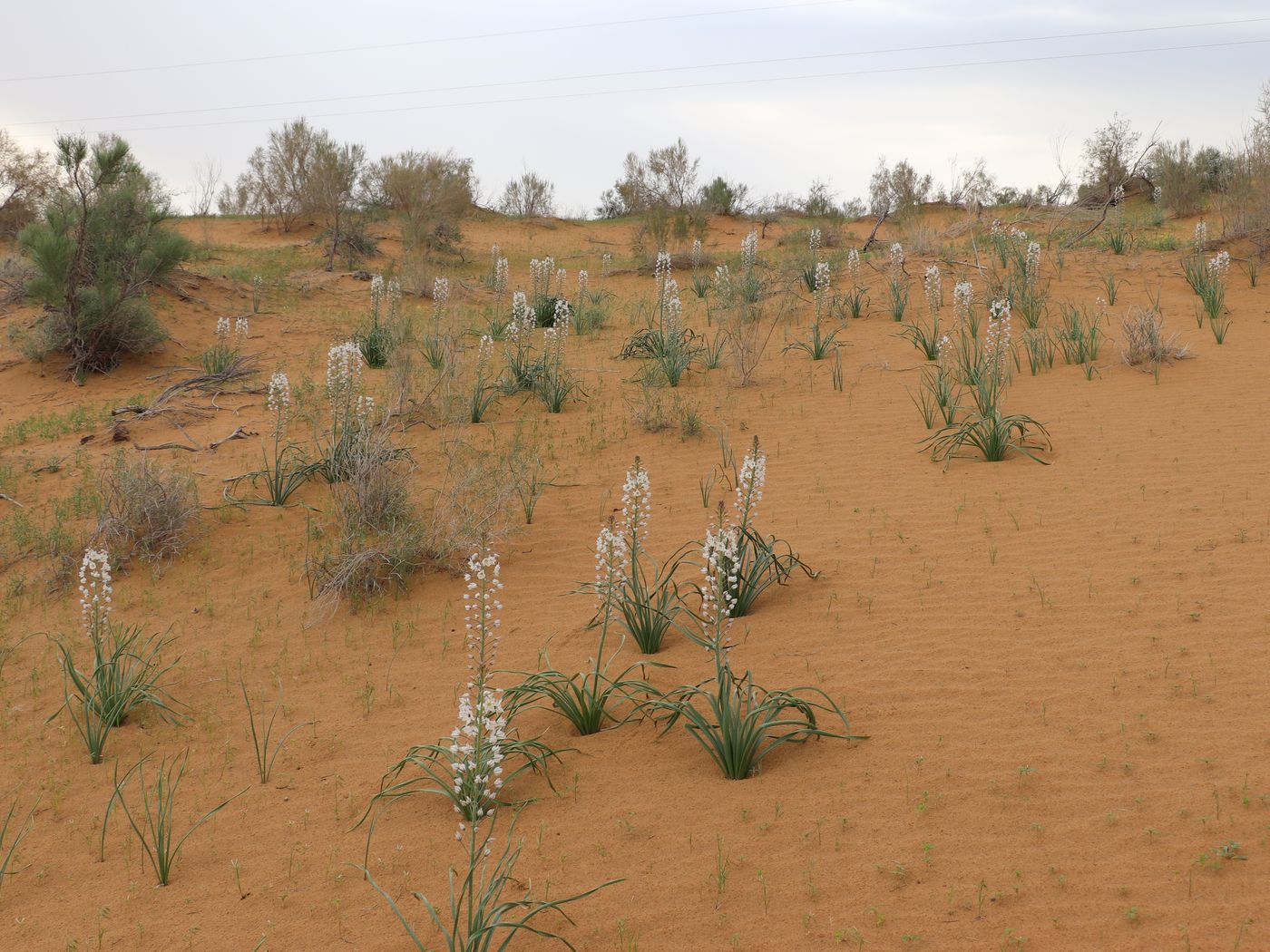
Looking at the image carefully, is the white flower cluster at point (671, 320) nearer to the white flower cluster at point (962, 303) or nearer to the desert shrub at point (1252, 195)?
the white flower cluster at point (962, 303)

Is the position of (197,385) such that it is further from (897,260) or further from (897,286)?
(897,260)

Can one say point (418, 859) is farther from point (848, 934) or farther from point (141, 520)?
point (141, 520)

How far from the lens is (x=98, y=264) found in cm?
1348

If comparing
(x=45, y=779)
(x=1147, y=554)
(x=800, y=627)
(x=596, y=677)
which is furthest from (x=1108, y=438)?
(x=45, y=779)

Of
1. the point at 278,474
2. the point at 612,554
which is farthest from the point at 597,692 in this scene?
the point at 278,474

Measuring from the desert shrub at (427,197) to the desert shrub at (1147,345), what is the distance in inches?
591

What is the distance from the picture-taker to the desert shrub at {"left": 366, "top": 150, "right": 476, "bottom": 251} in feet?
74.4

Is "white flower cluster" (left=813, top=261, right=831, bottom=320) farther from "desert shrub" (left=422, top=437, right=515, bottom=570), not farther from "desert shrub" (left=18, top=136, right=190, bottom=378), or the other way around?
"desert shrub" (left=18, top=136, right=190, bottom=378)

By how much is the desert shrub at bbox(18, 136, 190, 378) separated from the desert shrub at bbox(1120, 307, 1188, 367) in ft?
40.3

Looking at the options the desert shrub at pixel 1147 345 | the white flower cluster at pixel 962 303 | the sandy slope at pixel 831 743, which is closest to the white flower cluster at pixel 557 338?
the sandy slope at pixel 831 743

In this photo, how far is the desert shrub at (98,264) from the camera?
42.9 feet

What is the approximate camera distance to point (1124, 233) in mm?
18141

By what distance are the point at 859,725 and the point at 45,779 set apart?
395 centimetres

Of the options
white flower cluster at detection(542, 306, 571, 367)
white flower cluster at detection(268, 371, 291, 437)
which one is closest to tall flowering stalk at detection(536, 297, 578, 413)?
white flower cluster at detection(542, 306, 571, 367)
